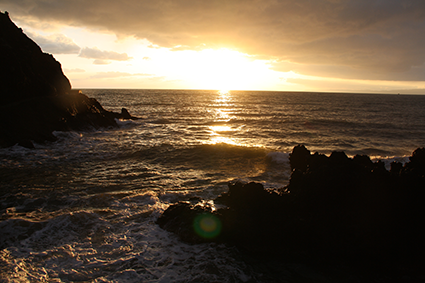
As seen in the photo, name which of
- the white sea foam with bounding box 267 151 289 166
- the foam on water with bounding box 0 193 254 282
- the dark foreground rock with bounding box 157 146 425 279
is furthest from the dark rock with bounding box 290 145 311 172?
the white sea foam with bounding box 267 151 289 166

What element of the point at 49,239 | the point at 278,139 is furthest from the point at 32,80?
the point at 278,139

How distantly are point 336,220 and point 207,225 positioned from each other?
302 centimetres

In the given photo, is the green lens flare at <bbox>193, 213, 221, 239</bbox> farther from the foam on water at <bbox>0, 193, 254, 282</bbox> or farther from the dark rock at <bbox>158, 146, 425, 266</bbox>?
the foam on water at <bbox>0, 193, 254, 282</bbox>

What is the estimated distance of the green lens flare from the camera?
557 cm

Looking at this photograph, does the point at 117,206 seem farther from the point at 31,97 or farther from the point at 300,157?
the point at 31,97

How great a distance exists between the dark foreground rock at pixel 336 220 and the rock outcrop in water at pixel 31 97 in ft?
48.3

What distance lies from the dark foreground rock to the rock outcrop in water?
1472 centimetres

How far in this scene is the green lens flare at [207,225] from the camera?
5570 mm

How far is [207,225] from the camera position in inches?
225

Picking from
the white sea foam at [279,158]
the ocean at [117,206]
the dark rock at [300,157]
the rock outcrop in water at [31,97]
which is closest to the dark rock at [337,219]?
the ocean at [117,206]

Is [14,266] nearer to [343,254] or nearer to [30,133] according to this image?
[343,254]

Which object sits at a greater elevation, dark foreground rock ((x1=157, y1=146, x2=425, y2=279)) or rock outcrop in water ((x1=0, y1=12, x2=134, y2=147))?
rock outcrop in water ((x1=0, y1=12, x2=134, y2=147))

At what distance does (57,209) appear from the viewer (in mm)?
6859

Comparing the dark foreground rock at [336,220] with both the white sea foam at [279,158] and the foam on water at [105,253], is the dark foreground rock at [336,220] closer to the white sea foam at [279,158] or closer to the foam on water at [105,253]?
the foam on water at [105,253]
